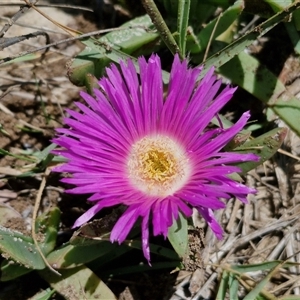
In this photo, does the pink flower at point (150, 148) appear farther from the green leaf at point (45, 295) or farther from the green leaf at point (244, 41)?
the green leaf at point (45, 295)

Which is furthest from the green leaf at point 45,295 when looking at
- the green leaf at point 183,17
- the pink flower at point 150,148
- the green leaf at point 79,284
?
the green leaf at point 183,17

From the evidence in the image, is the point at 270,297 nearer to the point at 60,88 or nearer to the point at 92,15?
the point at 60,88

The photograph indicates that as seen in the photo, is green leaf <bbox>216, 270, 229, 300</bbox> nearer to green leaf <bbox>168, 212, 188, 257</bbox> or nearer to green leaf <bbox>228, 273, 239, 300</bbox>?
green leaf <bbox>228, 273, 239, 300</bbox>

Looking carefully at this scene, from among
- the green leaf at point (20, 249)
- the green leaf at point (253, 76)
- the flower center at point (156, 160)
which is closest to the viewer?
the green leaf at point (20, 249)

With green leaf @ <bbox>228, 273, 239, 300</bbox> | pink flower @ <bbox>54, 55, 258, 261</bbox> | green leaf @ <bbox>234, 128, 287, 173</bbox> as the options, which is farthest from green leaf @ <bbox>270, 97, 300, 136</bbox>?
green leaf @ <bbox>228, 273, 239, 300</bbox>

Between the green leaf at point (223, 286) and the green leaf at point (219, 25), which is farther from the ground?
the green leaf at point (219, 25)

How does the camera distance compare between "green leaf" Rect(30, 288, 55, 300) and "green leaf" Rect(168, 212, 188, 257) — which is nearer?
"green leaf" Rect(168, 212, 188, 257)

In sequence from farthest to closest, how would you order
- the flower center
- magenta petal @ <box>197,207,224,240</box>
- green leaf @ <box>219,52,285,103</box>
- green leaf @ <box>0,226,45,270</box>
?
green leaf @ <box>219,52,285,103</box> < the flower center < green leaf @ <box>0,226,45,270</box> < magenta petal @ <box>197,207,224,240</box>
